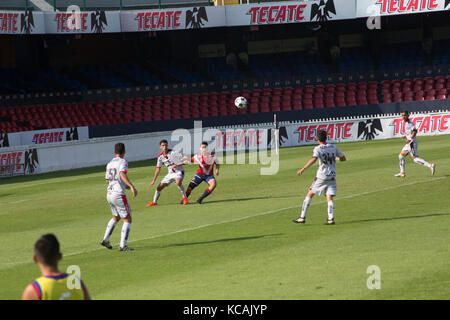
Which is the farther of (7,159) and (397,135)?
(397,135)

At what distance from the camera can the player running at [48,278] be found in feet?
18.8

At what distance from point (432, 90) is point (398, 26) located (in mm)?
8113

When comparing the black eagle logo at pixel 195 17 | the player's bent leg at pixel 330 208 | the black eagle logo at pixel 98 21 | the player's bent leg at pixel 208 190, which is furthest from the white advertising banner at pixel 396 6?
the player's bent leg at pixel 330 208

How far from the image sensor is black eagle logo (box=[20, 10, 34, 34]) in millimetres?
36312

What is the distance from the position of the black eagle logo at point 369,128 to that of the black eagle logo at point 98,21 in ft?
49.5

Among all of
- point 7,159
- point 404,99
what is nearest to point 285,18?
point 404,99

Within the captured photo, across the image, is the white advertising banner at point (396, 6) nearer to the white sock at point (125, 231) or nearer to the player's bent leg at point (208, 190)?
the player's bent leg at point (208, 190)

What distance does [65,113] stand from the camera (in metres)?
41.3

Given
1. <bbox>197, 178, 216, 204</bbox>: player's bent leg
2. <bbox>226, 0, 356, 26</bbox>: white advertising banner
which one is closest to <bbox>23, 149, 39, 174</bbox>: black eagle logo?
<bbox>197, 178, 216, 204</bbox>: player's bent leg

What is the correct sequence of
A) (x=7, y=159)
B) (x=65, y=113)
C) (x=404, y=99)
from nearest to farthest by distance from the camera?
(x=7, y=159), (x=65, y=113), (x=404, y=99)

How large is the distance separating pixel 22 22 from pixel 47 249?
3270 cm

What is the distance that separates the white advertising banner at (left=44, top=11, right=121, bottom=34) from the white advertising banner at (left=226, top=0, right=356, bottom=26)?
6967 millimetres

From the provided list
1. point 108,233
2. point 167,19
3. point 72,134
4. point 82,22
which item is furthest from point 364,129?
point 108,233

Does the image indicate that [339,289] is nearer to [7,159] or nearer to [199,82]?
[7,159]
